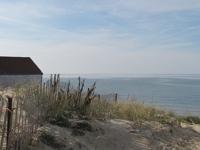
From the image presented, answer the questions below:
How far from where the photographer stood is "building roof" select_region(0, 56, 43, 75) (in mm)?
52956

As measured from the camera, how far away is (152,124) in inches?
654

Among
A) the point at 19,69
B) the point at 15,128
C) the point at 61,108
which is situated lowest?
the point at 15,128

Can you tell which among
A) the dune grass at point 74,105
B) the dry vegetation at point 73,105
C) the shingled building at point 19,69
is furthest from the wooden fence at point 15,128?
the shingled building at point 19,69

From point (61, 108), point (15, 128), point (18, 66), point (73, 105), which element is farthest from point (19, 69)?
point (15, 128)

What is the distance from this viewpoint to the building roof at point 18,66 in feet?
174

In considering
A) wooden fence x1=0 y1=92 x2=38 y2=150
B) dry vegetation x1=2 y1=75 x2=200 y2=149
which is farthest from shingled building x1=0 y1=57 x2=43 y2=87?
wooden fence x1=0 y1=92 x2=38 y2=150

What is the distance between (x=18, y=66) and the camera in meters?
54.9

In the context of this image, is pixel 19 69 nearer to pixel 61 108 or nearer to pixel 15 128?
pixel 61 108

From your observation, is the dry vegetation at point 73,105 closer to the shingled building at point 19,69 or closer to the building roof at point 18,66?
the shingled building at point 19,69

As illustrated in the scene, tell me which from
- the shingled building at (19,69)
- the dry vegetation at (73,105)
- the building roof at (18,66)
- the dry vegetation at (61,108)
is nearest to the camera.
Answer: the dry vegetation at (61,108)

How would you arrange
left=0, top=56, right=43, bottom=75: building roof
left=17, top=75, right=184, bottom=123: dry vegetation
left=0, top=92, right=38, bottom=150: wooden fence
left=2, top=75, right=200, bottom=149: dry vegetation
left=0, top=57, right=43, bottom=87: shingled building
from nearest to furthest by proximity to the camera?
left=0, top=92, right=38, bottom=150: wooden fence, left=2, top=75, right=200, bottom=149: dry vegetation, left=17, top=75, right=184, bottom=123: dry vegetation, left=0, top=57, right=43, bottom=87: shingled building, left=0, top=56, right=43, bottom=75: building roof

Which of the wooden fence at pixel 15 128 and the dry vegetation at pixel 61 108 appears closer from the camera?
the wooden fence at pixel 15 128

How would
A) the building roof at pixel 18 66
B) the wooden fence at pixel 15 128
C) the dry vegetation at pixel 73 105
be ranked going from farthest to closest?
the building roof at pixel 18 66 → the dry vegetation at pixel 73 105 → the wooden fence at pixel 15 128

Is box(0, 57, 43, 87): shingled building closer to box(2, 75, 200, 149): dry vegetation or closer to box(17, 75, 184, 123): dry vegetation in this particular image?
box(17, 75, 184, 123): dry vegetation
